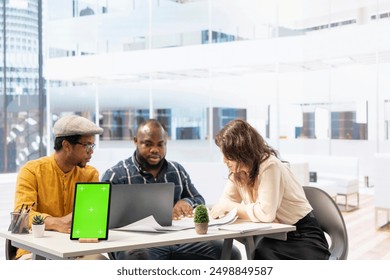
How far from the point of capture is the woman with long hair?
9.22 feet

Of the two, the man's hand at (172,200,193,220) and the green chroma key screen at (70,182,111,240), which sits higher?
the green chroma key screen at (70,182,111,240)

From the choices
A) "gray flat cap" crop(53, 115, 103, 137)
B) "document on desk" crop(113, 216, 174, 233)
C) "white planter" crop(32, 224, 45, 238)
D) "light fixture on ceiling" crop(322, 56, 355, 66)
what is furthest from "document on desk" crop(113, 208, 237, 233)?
"light fixture on ceiling" crop(322, 56, 355, 66)

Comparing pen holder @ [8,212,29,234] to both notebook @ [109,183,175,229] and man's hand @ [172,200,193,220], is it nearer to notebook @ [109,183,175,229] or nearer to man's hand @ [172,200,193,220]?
notebook @ [109,183,175,229]

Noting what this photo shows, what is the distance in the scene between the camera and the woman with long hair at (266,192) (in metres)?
2.81

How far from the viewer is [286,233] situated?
2.75 meters

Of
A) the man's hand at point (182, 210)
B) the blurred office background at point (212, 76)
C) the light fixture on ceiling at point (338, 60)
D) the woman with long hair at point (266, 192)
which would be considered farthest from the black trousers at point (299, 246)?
the light fixture on ceiling at point (338, 60)

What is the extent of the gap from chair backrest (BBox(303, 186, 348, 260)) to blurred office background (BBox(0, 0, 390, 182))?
5.12 metres

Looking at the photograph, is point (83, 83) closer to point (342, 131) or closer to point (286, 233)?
point (342, 131)

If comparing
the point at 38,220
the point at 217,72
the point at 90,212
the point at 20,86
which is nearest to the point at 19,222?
the point at 38,220

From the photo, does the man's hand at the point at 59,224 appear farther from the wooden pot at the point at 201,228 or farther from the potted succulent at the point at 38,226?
the wooden pot at the point at 201,228

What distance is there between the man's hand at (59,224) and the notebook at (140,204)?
0.19 meters

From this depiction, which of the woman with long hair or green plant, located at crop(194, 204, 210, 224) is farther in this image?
the woman with long hair

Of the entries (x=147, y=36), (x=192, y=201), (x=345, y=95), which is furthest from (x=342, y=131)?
(x=192, y=201)
